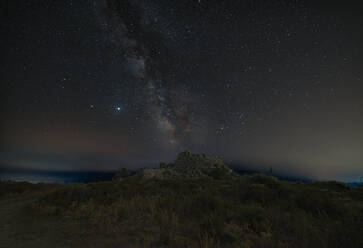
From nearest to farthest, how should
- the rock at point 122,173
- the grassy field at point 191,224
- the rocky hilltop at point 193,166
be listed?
the grassy field at point 191,224 < the rocky hilltop at point 193,166 < the rock at point 122,173

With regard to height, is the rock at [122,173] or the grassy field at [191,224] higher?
the grassy field at [191,224]

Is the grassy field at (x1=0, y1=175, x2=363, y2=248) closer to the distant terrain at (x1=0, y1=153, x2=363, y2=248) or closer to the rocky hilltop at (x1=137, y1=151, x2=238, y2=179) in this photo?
the distant terrain at (x1=0, y1=153, x2=363, y2=248)

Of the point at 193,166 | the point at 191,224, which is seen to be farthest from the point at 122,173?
the point at 191,224

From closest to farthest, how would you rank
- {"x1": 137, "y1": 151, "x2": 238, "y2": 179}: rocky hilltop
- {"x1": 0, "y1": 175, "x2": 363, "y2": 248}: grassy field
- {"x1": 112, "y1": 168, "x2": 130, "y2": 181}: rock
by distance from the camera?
{"x1": 0, "y1": 175, "x2": 363, "y2": 248}: grassy field → {"x1": 137, "y1": 151, "x2": 238, "y2": 179}: rocky hilltop → {"x1": 112, "y1": 168, "x2": 130, "y2": 181}: rock

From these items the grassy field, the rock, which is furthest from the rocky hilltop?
the grassy field

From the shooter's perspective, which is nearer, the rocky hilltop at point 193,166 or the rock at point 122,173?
the rocky hilltop at point 193,166

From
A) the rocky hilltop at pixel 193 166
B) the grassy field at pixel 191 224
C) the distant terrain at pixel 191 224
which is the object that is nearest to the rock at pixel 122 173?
the rocky hilltop at pixel 193 166

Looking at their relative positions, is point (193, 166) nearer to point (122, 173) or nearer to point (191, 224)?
point (122, 173)

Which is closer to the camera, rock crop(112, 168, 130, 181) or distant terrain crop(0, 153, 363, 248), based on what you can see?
distant terrain crop(0, 153, 363, 248)

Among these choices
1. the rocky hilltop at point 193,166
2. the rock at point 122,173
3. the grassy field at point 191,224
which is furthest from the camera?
the rock at point 122,173

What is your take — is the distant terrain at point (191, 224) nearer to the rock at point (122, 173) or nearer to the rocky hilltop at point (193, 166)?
the rocky hilltop at point (193, 166)

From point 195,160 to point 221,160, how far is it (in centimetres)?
1039

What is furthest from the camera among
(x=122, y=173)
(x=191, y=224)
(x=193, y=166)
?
(x=193, y=166)

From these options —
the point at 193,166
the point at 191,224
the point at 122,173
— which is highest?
the point at 193,166
